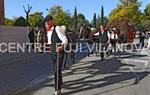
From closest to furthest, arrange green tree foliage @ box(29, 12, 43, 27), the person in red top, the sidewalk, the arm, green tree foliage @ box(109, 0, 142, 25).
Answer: the arm, the person in red top, the sidewalk, green tree foliage @ box(109, 0, 142, 25), green tree foliage @ box(29, 12, 43, 27)

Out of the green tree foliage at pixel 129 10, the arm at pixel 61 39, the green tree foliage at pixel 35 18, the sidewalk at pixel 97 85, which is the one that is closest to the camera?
the arm at pixel 61 39

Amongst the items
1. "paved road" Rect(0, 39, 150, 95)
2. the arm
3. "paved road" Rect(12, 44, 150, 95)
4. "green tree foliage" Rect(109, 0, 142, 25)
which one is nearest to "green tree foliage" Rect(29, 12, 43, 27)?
"green tree foliage" Rect(109, 0, 142, 25)

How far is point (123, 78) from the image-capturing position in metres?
13.0

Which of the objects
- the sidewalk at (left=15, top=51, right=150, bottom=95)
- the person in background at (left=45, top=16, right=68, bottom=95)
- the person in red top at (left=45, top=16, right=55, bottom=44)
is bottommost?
the sidewalk at (left=15, top=51, right=150, bottom=95)

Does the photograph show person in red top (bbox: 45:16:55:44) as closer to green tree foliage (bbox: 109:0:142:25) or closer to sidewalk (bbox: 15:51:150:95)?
sidewalk (bbox: 15:51:150:95)

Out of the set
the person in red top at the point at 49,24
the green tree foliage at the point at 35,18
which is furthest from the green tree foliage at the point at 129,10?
the person in red top at the point at 49,24

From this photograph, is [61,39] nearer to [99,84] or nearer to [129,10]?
[99,84]

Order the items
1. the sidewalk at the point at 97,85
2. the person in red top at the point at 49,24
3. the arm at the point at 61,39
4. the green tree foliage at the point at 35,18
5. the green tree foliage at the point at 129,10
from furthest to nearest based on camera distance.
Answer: the green tree foliage at the point at 35,18 < the green tree foliage at the point at 129,10 < the sidewalk at the point at 97,85 < the person in red top at the point at 49,24 < the arm at the point at 61,39

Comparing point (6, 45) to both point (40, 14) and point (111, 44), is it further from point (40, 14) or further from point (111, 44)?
point (40, 14)

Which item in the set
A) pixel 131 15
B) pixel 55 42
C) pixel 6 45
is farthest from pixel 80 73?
pixel 131 15

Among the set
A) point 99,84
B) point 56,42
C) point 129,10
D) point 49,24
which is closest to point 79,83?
point 99,84

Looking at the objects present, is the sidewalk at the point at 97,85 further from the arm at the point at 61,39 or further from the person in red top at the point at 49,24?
the person in red top at the point at 49,24

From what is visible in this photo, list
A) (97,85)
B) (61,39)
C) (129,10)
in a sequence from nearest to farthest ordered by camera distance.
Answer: (61,39), (97,85), (129,10)

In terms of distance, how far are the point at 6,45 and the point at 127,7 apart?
219ft
